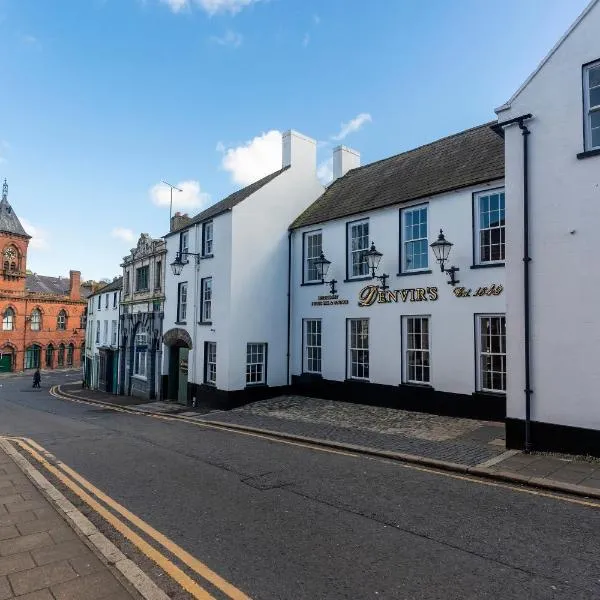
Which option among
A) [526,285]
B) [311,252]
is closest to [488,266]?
[526,285]

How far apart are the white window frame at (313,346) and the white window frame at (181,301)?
717 cm

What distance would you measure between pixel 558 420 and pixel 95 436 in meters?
12.2

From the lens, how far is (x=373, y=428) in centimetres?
1281

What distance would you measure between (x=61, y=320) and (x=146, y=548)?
65.0m

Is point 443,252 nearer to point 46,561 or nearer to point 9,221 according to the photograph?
point 46,561

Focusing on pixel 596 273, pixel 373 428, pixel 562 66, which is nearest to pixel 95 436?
pixel 373 428

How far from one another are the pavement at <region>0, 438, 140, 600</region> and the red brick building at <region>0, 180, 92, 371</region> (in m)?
58.3

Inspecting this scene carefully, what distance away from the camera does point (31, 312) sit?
2280 inches

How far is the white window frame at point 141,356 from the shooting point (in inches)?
1086

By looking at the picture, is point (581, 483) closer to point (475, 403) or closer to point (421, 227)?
point (475, 403)

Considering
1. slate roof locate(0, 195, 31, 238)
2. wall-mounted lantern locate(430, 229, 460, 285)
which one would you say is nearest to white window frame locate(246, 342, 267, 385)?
wall-mounted lantern locate(430, 229, 460, 285)

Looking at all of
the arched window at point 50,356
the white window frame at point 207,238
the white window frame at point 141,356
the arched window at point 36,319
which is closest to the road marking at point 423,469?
the white window frame at point 207,238

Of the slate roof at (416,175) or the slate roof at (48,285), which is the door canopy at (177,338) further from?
the slate roof at (48,285)

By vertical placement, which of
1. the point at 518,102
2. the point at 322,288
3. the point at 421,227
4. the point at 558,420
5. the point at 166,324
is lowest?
the point at 558,420
